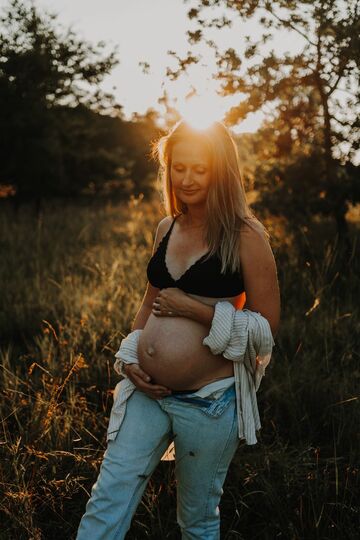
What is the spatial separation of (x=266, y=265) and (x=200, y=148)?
55 centimetres

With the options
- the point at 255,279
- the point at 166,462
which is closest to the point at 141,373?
the point at 255,279

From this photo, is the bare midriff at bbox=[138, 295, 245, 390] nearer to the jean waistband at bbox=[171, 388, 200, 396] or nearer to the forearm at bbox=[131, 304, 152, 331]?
the jean waistband at bbox=[171, 388, 200, 396]

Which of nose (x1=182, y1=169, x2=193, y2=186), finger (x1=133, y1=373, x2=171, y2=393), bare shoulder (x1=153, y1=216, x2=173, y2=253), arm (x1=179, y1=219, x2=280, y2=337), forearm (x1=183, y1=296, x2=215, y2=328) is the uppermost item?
nose (x1=182, y1=169, x2=193, y2=186)

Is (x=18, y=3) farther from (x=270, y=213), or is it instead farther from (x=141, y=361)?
(x=141, y=361)

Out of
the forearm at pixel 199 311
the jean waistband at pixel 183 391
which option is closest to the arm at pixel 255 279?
the forearm at pixel 199 311

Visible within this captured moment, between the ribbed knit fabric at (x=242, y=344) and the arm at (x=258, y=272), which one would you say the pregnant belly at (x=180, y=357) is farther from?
the arm at (x=258, y=272)

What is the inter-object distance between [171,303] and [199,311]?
0.13 m

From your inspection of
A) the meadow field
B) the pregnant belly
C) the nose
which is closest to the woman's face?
the nose

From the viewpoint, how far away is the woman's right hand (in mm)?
2219

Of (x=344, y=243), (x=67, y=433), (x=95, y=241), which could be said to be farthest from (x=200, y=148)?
(x=95, y=241)

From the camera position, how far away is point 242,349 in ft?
7.14

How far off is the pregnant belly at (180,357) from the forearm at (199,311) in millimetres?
58

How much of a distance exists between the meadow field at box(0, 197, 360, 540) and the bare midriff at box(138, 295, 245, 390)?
0.67 metres

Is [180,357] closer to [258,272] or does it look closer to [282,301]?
[258,272]
